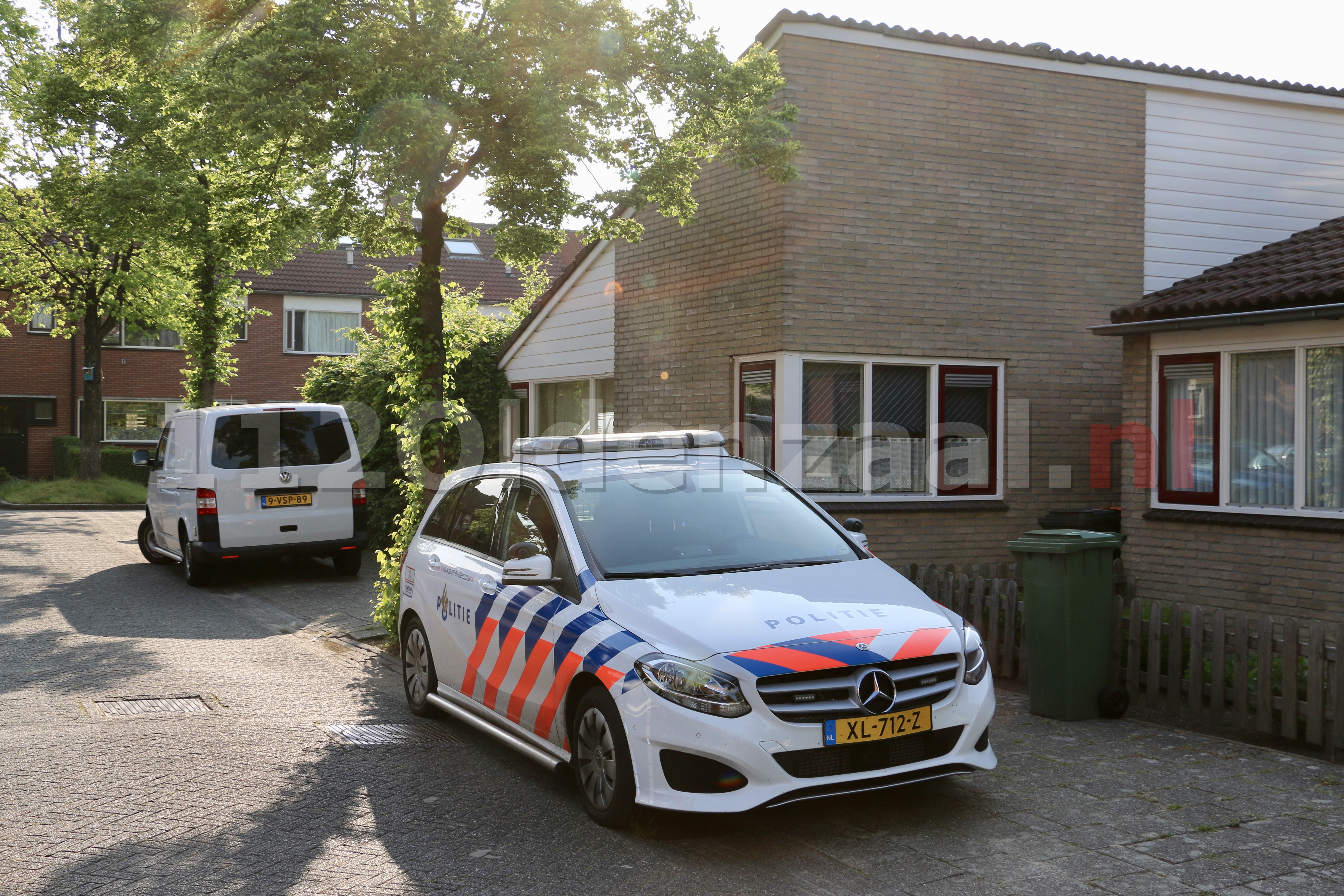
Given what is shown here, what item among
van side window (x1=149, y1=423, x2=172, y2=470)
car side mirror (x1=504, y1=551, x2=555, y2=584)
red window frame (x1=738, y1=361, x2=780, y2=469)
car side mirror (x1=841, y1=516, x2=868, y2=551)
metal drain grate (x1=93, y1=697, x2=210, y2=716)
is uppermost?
red window frame (x1=738, y1=361, x2=780, y2=469)

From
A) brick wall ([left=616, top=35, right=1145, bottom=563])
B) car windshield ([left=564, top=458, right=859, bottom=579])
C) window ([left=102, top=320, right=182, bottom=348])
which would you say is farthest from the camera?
window ([left=102, top=320, right=182, bottom=348])

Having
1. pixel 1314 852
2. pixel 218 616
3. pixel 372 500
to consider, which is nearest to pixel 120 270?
pixel 372 500

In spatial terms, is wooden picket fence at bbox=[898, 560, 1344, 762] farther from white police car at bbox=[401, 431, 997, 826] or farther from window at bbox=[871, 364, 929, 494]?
window at bbox=[871, 364, 929, 494]

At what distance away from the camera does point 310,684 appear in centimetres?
846

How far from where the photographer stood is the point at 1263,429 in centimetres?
1015

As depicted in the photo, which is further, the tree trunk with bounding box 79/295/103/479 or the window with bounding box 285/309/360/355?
the window with bounding box 285/309/360/355

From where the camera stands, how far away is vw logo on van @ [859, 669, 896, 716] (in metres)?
4.77

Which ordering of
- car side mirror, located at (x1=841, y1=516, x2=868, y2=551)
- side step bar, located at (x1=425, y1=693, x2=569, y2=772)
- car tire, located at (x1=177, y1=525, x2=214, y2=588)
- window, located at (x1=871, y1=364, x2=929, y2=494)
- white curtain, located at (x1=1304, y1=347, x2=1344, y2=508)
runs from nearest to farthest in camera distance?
side step bar, located at (x1=425, y1=693, x2=569, y2=772), car side mirror, located at (x1=841, y1=516, x2=868, y2=551), white curtain, located at (x1=1304, y1=347, x2=1344, y2=508), window, located at (x1=871, y1=364, x2=929, y2=494), car tire, located at (x1=177, y1=525, x2=214, y2=588)

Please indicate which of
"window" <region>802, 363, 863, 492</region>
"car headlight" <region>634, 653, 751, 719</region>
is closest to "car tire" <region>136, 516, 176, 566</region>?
"window" <region>802, 363, 863, 492</region>

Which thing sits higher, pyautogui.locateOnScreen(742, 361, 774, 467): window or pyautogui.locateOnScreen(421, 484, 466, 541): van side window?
pyautogui.locateOnScreen(742, 361, 774, 467): window

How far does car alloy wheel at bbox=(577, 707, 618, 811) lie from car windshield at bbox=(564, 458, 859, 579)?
2.34 ft

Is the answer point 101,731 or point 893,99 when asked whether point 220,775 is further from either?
point 893,99

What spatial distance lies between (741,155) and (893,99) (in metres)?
1.98

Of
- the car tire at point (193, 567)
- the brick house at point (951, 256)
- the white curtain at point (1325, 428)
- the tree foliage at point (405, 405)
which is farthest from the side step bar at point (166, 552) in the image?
the white curtain at point (1325, 428)
